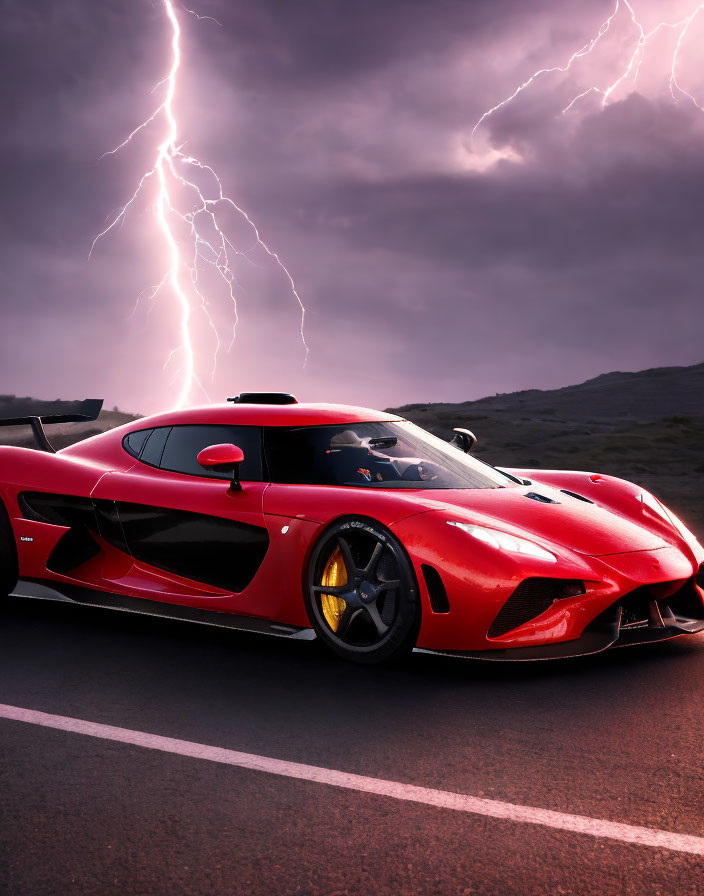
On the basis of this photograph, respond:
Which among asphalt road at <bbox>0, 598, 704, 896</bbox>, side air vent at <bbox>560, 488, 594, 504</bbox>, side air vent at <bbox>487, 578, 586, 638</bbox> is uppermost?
side air vent at <bbox>560, 488, 594, 504</bbox>

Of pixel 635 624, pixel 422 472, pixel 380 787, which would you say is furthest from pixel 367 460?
pixel 380 787

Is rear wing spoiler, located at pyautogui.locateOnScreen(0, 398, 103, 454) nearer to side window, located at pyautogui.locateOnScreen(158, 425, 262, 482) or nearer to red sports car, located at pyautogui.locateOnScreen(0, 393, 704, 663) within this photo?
red sports car, located at pyautogui.locateOnScreen(0, 393, 704, 663)

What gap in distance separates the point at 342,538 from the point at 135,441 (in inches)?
73.4

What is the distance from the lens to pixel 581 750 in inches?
136

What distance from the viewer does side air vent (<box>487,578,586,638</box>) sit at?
427cm

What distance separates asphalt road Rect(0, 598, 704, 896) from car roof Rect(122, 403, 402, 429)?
124 cm

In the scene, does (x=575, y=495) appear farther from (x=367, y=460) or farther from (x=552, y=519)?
(x=367, y=460)

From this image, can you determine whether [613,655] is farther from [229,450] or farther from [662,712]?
[229,450]

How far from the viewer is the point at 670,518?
5.61 metres

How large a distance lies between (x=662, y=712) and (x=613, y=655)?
2.86 feet

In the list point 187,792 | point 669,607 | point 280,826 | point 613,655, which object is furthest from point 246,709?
point 669,607

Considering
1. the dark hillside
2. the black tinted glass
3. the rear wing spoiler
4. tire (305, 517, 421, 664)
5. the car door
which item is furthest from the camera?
the dark hillside

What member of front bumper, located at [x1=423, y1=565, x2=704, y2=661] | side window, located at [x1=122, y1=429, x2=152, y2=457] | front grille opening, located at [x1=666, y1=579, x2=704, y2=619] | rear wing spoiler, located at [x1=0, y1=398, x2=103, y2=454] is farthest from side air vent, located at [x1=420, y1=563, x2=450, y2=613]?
rear wing spoiler, located at [x1=0, y1=398, x2=103, y2=454]

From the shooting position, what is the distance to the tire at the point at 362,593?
4.41m
